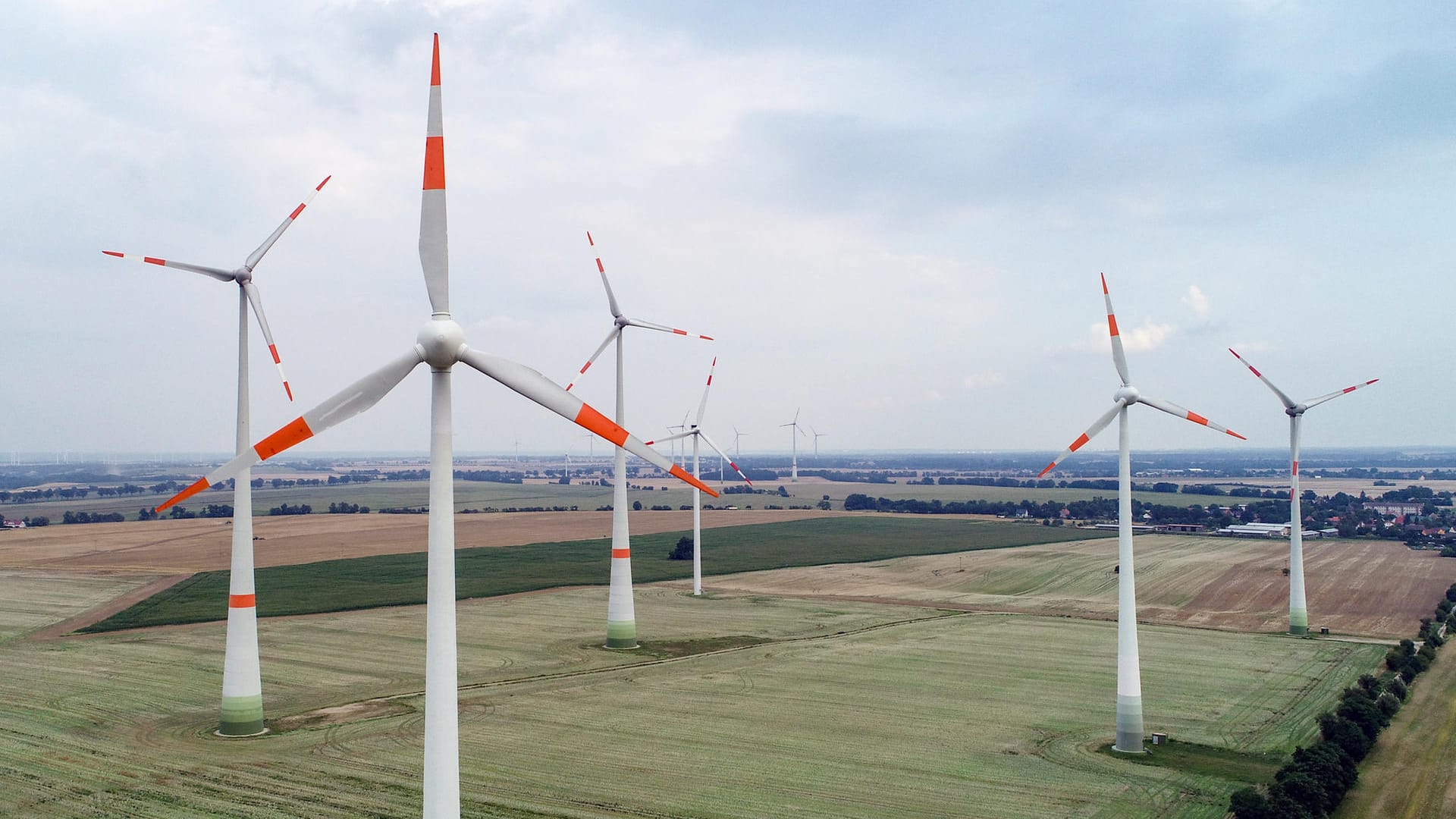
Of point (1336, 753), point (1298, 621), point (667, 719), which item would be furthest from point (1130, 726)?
point (1298, 621)

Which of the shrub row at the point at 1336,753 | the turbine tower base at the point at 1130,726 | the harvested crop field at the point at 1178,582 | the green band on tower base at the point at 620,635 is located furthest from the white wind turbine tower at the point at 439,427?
the harvested crop field at the point at 1178,582

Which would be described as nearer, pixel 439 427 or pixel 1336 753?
pixel 439 427

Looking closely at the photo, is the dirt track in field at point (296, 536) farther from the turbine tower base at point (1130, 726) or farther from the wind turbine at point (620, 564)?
the turbine tower base at point (1130, 726)

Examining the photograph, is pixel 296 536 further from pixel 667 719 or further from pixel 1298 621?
pixel 1298 621

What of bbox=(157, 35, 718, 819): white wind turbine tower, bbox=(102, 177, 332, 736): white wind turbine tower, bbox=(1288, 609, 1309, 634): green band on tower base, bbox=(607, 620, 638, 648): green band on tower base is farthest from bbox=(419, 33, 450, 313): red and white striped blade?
bbox=(1288, 609, 1309, 634): green band on tower base

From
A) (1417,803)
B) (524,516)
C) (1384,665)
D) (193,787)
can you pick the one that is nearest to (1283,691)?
(1384,665)

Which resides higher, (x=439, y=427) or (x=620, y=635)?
(x=439, y=427)
